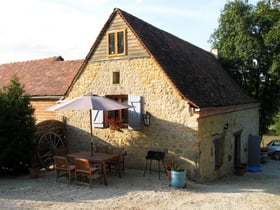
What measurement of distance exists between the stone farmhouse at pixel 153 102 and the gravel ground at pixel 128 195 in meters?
1.44

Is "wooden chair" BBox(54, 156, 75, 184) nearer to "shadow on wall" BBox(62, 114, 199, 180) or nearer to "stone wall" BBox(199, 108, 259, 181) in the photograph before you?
"shadow on wall" BBox(62, 114, 199, 180)

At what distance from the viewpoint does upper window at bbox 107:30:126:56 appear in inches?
443

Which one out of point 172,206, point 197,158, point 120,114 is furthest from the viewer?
point 120,114

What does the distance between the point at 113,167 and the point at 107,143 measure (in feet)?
4.39

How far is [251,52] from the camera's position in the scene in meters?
17.7

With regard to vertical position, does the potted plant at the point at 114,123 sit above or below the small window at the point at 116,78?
below

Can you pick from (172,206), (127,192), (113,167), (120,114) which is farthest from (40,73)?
(172,206)

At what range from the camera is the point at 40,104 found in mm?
13992

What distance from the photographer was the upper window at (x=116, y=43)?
11242mm

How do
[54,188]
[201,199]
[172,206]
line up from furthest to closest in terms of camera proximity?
[54,188], [201,199], [172,206]

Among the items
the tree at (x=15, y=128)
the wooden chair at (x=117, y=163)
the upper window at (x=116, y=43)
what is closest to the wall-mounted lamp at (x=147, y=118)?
the wooden chair at (x=117, y=163)

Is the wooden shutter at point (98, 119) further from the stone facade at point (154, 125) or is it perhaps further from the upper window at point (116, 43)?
the upper window at point (116, 43)

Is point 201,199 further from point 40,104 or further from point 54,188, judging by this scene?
point 40,104

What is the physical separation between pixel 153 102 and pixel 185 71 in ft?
7.78
